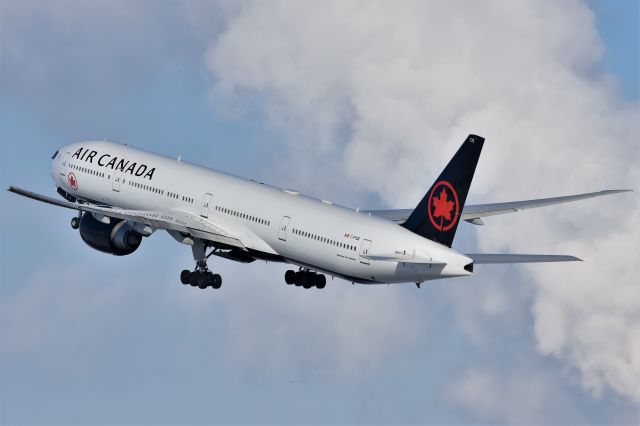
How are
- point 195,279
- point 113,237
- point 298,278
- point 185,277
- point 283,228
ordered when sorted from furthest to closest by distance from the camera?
point 298,278 → point 113,237 → point 185,277 → point 195,279 → point 283,228

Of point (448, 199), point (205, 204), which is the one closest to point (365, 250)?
point (448, 199)

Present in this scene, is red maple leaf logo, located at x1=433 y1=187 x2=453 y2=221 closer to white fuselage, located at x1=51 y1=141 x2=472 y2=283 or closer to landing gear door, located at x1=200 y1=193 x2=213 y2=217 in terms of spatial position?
white fuselage, located at x1=51 y1=141 x2=472 y2=283

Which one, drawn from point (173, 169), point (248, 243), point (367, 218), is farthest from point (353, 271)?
point (173, 169)

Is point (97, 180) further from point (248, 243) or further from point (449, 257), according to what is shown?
point (449, 257)

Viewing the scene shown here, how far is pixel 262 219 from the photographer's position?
71.2 meters

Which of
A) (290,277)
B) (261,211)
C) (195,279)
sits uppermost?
(261,211)

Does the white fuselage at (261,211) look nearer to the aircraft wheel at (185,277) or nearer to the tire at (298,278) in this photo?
the aircraft wheel at (185,277)

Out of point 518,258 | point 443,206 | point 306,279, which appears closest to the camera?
point 518,258

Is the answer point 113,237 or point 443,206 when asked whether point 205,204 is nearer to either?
point 113,237

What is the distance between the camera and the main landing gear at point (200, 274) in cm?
7300

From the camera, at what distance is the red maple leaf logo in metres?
63.6

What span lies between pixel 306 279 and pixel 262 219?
562 cm

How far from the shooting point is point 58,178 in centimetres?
8238

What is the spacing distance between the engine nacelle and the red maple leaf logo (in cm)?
1816
